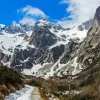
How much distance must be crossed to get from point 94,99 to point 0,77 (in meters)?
20.6

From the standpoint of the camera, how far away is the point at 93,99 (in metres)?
59.1

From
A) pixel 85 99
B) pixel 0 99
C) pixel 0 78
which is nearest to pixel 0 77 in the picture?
pixel 0 78

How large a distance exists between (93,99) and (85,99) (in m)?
4.04

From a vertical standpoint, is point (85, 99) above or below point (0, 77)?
below

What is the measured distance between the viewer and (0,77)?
66312mm

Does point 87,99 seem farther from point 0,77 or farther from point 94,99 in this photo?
point 0,77

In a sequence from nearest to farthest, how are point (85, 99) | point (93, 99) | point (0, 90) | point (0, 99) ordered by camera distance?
point (0, 99)
point (0, 90)
point (93, 99)
point (85, 99)

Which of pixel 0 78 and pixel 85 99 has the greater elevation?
pixel 0 78

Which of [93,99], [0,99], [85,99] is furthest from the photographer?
[85,99]

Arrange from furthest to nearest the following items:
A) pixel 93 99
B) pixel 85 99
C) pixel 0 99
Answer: pixel 85 99, pixel 93 99, pixel 0 99

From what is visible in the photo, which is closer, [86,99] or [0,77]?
[86,99]

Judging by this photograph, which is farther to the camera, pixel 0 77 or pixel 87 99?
pixel 0 77

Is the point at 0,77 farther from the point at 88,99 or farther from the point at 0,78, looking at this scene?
the point at 88,99

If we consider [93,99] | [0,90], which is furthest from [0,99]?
[93,99]
